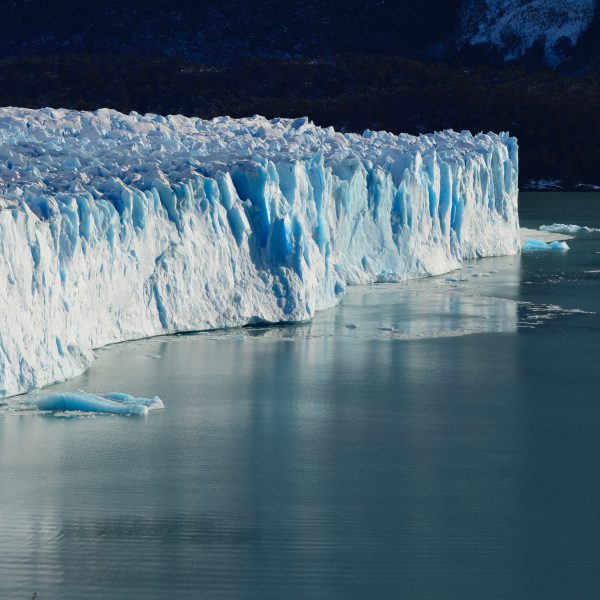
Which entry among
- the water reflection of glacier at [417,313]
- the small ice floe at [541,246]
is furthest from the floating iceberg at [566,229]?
the water reflection of glacier at [417,313]

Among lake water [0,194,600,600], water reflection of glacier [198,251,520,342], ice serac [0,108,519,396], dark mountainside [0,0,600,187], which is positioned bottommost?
lake water [0,194,600,600]

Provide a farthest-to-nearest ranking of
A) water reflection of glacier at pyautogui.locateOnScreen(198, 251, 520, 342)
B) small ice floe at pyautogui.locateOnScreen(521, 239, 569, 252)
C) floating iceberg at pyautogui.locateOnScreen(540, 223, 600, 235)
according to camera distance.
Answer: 1. floating iceberg at pyautogui.locateOnScreen(540, 223, 600, 235)
2. small ice floe at pyautogui.locateOnScreen(521, 239, 569, 252)
3. water reflection of glacier at pyautogui.locateOnScreen(198, 251, 520, 342)

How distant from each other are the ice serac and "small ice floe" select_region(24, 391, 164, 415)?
28 centimetres

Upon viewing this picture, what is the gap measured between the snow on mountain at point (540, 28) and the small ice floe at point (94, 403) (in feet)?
123

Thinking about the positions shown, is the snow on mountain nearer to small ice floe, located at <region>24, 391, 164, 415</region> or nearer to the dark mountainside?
the dark mountainside

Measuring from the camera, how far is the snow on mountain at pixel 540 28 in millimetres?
45094

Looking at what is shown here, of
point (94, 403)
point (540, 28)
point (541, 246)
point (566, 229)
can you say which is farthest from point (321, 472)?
point (540, 28)

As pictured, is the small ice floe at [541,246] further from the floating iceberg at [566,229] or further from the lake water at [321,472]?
the lake water at [321,472]

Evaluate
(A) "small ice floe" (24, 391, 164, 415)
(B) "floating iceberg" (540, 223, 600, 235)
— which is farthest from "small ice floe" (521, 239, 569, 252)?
(A) "small ice floe" (24, 391, 164, 415)

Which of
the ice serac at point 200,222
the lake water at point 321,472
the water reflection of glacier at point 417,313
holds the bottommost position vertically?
the lake water at point 321,472

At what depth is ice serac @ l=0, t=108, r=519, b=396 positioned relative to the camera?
9.11 meters

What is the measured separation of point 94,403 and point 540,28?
1540 inches

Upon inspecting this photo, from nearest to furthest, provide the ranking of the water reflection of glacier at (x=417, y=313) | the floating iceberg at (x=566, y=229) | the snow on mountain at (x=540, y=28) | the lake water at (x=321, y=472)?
1. the lake water at (x=321, y=472)
2. the water reflection of glacier at (x=417, y=313)
3. the floating iceberg at (x=566, y=229)
4. the snow on mountain at (x=540, y=28)

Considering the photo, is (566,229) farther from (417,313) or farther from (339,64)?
(339,64)
